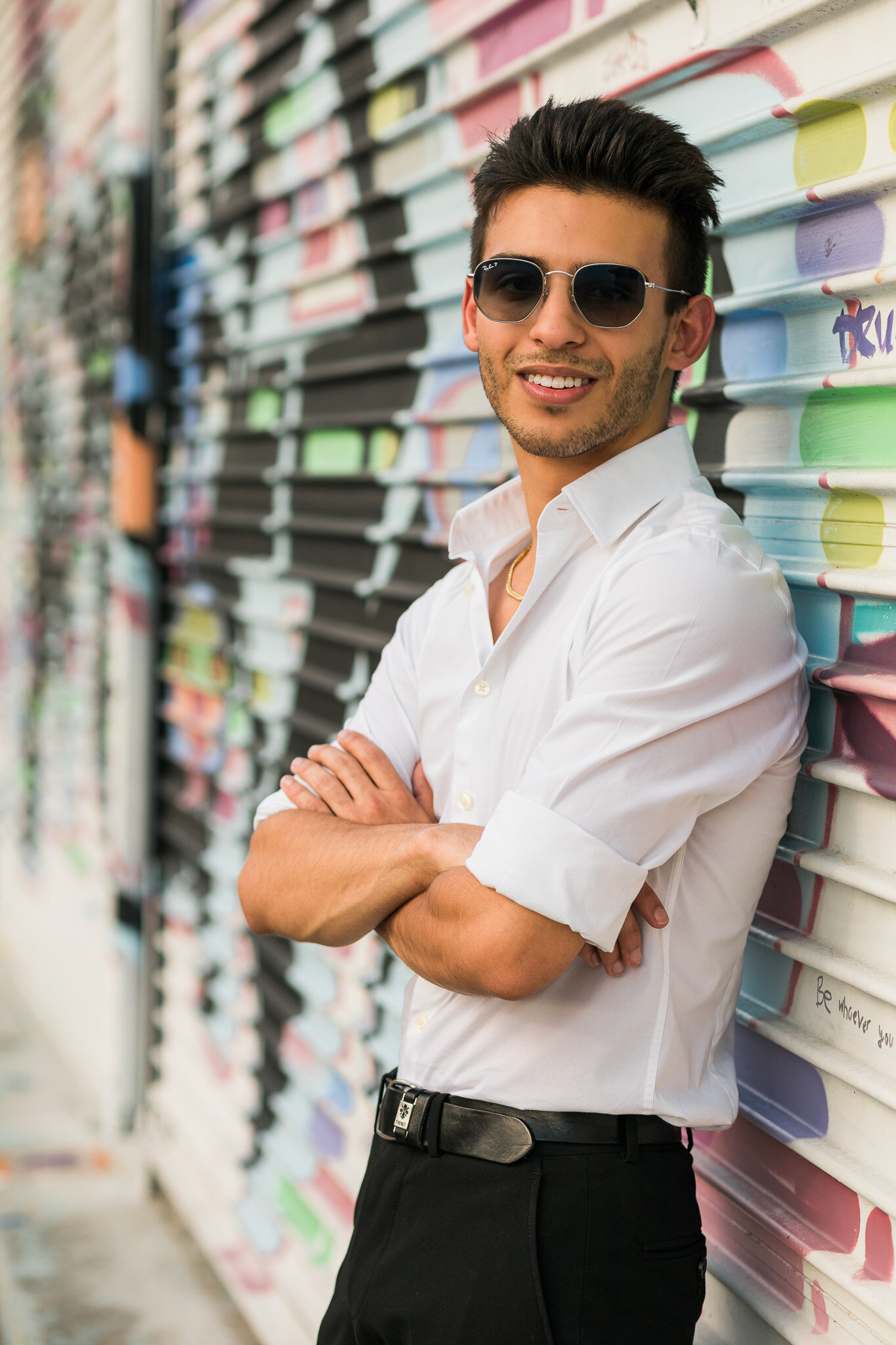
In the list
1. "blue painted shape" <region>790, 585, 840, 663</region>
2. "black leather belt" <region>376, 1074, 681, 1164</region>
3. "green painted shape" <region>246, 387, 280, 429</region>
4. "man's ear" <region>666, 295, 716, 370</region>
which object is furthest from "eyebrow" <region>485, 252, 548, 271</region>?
"green painted shape" <region>246, 387, 280, 429</region>

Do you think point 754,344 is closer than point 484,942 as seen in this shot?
No

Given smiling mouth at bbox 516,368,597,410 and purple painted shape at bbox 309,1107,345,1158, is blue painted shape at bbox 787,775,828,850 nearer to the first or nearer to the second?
smiling mouth at bbox 516,368,597,410

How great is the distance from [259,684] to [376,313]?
129 centimetres

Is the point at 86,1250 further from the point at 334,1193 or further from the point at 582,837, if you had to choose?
the point at 582,837

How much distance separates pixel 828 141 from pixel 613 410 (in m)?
0.49

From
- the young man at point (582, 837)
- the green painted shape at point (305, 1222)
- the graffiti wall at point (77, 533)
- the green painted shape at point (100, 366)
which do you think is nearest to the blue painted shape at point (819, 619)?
the young man at point (582, 837)

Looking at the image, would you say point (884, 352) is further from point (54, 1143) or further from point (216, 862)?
point (54, 1143)

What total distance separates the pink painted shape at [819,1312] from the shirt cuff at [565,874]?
69 cm

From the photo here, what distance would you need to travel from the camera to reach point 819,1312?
194 centimetres

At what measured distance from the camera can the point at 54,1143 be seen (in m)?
5.20

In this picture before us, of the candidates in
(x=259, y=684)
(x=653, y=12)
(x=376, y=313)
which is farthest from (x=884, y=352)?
(x=259, y=684)

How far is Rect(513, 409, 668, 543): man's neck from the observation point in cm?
202

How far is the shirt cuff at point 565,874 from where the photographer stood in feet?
5.41

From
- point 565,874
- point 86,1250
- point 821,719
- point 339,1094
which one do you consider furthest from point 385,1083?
point 86,1250
